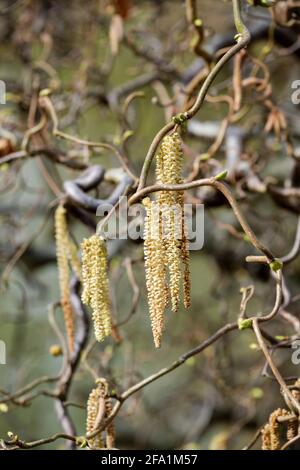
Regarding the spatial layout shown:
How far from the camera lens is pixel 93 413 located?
3.34ft

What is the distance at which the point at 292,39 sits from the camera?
1.81 metres

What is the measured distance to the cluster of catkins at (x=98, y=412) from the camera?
1015 millimetres

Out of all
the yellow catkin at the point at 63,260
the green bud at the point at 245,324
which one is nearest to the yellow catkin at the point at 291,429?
the green bud at the point at 245,324

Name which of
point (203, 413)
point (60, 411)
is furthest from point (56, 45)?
point (60, 411)

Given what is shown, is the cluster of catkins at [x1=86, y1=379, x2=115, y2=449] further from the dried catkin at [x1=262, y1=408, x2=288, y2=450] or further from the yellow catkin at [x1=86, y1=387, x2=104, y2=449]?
the dried catkin at [x1=262, y1=408, x2=288, y2=450]

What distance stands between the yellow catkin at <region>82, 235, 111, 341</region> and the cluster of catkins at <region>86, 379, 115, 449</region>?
14 centimetres

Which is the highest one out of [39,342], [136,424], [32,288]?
[32,288]

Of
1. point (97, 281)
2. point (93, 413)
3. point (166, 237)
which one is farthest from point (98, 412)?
point (166, 237)

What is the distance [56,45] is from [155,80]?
0.63m

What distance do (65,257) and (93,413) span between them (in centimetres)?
25

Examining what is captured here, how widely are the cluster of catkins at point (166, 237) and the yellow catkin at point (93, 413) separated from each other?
227mm

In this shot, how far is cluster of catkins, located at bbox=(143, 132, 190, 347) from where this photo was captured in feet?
2.68
